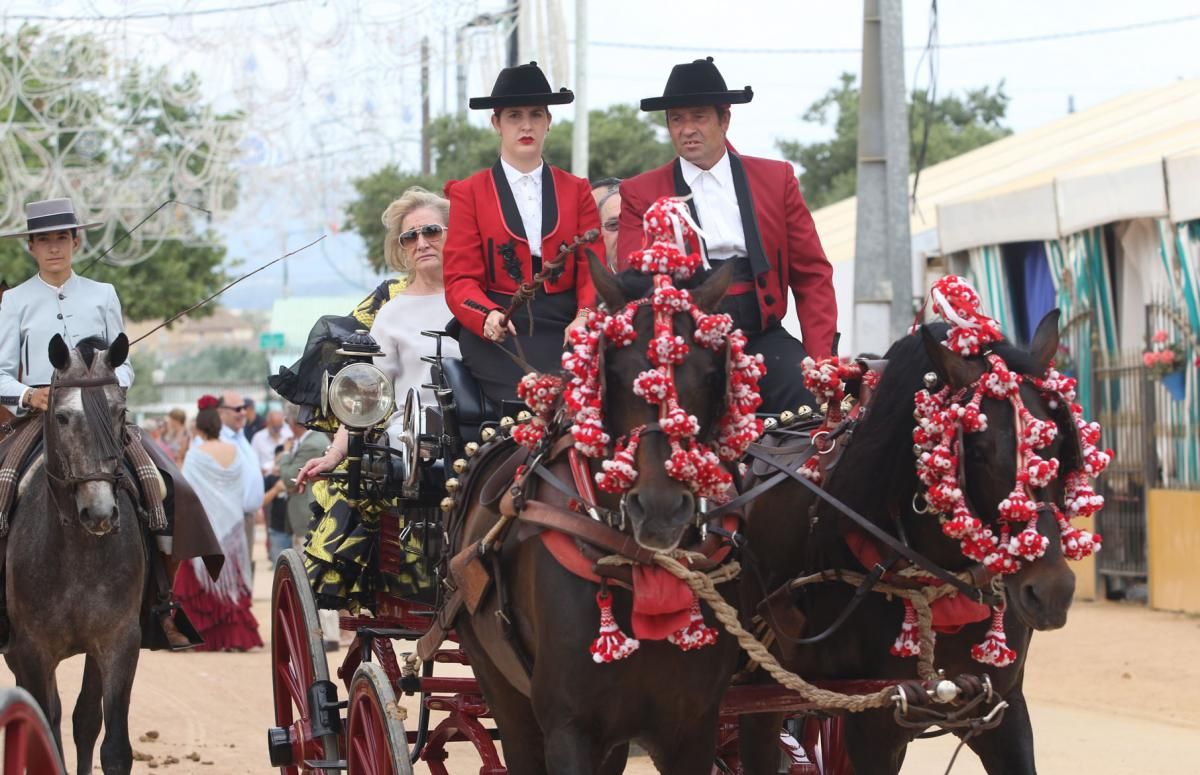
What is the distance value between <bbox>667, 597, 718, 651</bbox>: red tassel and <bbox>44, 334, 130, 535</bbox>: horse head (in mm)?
3740

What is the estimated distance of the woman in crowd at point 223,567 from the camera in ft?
50.4

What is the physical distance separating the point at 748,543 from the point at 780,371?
2.90 ft

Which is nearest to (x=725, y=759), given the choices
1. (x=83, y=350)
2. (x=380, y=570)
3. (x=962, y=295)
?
(x=380, y=570)

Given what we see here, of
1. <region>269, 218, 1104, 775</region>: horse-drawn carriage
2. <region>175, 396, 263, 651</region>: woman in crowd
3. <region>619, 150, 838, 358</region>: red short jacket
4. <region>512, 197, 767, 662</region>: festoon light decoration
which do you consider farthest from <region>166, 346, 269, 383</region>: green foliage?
<region>512, 197, 767, 662</region>: festoon light decoration

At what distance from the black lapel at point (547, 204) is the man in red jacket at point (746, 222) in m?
0.27

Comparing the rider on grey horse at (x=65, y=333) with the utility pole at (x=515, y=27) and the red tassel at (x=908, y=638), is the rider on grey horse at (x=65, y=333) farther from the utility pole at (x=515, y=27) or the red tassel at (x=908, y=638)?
the utility pole at (x=515, y=27)

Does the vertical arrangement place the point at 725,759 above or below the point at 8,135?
below

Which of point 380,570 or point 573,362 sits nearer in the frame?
point 573,362

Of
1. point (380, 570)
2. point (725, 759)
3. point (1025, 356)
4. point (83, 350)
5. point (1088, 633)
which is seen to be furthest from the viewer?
point (1088, 633)

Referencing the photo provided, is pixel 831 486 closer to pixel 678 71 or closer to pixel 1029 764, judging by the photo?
pixel 1029 764

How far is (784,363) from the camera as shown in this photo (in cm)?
620

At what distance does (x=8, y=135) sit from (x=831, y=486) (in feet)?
61.7

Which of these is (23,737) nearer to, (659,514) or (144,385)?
(659,514)

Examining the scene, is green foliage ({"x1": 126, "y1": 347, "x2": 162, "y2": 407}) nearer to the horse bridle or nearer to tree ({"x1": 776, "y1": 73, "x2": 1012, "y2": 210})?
tree ({"x1": 776, "y1": 73, "x2": 1012, "y2": 210})
